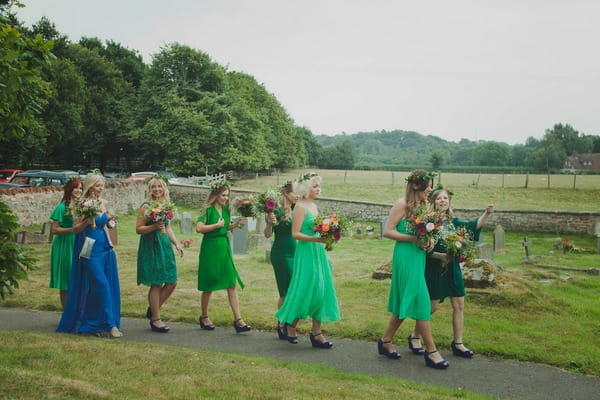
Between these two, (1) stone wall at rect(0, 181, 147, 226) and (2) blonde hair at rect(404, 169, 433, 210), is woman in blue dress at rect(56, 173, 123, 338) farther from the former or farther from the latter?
(1) stone wall at rect(0, 181, 147, 226)

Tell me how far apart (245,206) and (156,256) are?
60.0 inches

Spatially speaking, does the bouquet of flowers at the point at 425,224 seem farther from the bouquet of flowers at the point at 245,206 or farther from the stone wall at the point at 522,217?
the stone wall at the point at 522,217

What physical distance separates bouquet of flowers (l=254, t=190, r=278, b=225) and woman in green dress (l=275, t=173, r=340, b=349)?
0.89 metres

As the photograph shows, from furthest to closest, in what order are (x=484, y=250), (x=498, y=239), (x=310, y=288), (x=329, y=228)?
1. (x=498, y=239)
2. (x=484, y=250)
3. (x=310, y=288)
4. (x=329, y=228)

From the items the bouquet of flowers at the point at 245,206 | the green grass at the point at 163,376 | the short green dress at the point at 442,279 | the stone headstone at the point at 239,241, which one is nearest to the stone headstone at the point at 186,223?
the stone headstone at the point at 239,241

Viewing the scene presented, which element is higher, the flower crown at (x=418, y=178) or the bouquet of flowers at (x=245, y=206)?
the flower crown at (x=418, y=178)

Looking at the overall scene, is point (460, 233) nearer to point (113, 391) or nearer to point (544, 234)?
point (113, 391)

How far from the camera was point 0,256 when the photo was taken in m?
4.87

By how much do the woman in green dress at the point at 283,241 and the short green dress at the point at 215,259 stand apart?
2.09ft

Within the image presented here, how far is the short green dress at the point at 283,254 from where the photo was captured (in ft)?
25.3

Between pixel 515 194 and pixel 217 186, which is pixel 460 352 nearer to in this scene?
pixel 217 186

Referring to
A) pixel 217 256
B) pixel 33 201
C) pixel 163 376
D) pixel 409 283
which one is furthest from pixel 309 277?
pixel 33 201

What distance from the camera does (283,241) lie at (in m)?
7.84

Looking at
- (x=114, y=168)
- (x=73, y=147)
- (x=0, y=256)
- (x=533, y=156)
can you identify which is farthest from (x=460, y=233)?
(x=533, y=156)
